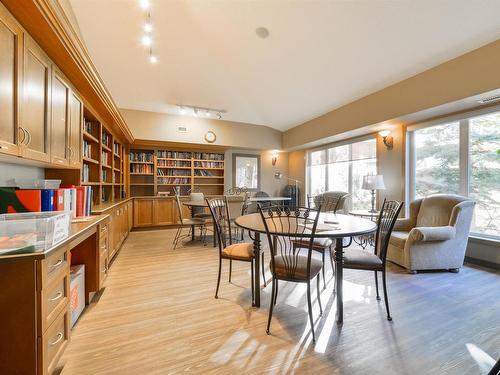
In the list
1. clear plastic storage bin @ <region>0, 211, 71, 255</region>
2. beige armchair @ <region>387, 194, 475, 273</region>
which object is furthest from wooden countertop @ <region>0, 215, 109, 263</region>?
beige armchair @ <region>387, 194, 475, 273</region>

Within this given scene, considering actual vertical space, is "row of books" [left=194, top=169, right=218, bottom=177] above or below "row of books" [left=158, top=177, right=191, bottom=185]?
above

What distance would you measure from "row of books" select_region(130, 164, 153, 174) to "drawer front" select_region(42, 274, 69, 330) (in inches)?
190

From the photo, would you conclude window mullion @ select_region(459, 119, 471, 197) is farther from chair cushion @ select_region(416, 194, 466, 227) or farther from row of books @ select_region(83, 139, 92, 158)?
row of books @ select_region(83, 139, 92, 158)

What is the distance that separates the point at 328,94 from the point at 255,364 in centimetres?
455

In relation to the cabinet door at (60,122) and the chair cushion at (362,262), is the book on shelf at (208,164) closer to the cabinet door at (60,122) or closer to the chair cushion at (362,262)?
the cabinet door at (60,122)

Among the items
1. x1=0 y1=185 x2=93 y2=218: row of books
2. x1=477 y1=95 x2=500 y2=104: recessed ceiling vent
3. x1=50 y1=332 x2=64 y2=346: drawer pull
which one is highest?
x1=477 y1=95 x2=500 y2=104: recessed ceiling vent

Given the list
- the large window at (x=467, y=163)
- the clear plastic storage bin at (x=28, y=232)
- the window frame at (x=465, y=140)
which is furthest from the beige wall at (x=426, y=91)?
the clear plastic storage bin at (x=28, y=232)

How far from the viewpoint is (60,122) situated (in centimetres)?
208

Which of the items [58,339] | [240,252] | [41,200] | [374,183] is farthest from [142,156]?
[374,183]

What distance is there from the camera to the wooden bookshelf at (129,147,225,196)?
19.7ft

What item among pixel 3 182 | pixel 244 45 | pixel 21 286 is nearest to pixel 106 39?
pixel 244 45

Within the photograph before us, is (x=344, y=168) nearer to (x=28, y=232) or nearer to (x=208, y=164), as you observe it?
(x=208, y=164)

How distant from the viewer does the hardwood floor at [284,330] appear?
1.48 meters

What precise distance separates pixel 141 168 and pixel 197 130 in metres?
1.72
